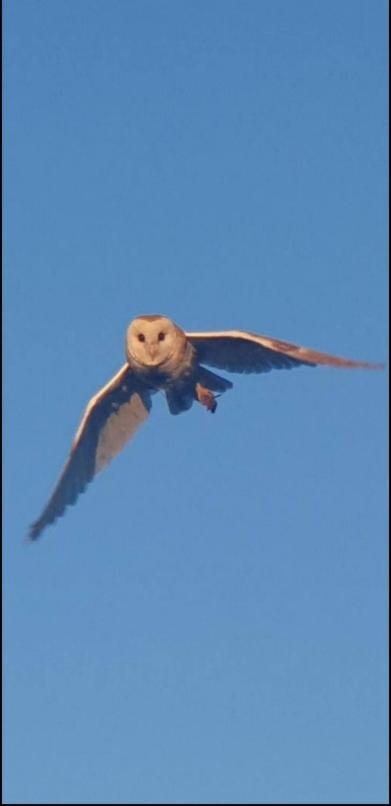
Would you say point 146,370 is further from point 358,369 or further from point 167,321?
point 358,369

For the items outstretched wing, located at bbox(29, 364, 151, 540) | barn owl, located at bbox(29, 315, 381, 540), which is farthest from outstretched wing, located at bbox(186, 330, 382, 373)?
outstretched wing, located at bbox(29, 364, 151, 540)

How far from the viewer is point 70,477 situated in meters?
26.7

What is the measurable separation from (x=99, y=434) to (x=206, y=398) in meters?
2.07

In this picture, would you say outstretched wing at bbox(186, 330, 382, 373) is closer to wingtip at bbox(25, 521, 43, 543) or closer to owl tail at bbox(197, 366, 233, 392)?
owl tail at bbox(197, 366, 233, 392)

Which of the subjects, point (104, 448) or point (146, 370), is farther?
point (104, 448)

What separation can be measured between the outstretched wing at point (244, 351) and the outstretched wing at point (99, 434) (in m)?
1.07

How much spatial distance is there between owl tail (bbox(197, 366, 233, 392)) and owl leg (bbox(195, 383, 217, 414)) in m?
0.12

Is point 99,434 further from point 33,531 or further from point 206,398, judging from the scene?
point 206,398

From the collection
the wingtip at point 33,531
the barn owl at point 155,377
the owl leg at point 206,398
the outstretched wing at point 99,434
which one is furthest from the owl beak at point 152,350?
the wingtip at point 33,531

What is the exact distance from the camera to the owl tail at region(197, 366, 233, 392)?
25.2 meters

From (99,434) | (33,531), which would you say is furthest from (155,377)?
(33,531)

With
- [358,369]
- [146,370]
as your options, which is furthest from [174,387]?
[358,369]

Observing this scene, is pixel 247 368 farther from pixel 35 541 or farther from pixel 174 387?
pixel 35 541

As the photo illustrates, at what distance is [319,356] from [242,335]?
1047mm
